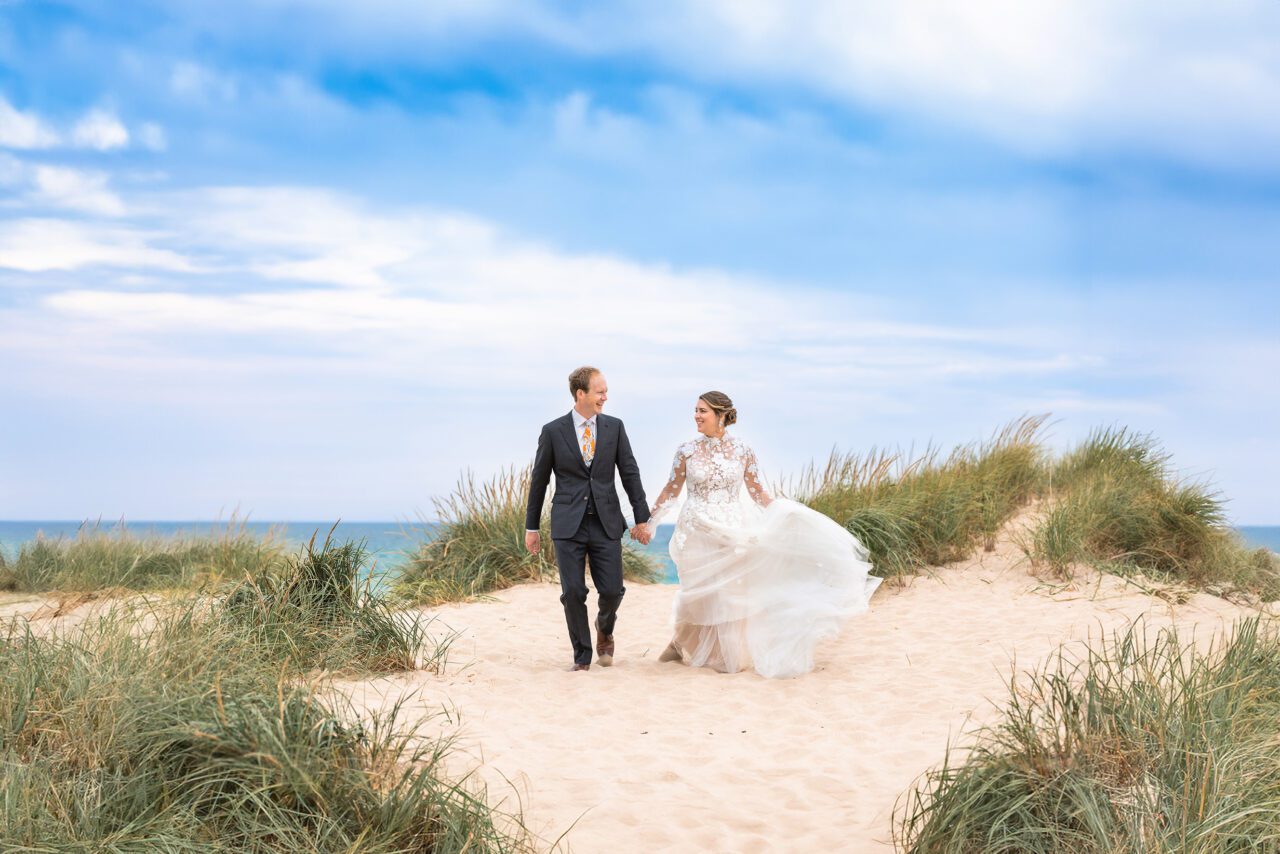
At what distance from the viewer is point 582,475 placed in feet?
25.3

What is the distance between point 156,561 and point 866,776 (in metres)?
9.50

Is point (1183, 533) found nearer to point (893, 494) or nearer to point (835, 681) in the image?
point (893, 494)

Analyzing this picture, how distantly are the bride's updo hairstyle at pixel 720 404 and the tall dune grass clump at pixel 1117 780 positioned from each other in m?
3.98

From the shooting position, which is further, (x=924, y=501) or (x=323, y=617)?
(x=924, y=501)

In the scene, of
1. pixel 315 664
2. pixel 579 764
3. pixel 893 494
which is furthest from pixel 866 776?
pixel 893 494

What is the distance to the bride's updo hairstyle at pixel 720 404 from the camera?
7.88 meters

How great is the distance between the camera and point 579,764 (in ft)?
17.9

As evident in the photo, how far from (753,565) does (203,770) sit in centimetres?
469

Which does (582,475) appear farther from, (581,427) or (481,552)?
(481,552)

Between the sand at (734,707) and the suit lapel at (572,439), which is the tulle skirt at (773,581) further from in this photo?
the suit lapel at (572,439)

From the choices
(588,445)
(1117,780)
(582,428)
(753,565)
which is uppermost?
(582,428)

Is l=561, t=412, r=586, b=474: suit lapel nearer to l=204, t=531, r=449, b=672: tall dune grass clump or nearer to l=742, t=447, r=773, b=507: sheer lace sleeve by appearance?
l=742, t=447, r=773, b=507: sheer lace sleeve

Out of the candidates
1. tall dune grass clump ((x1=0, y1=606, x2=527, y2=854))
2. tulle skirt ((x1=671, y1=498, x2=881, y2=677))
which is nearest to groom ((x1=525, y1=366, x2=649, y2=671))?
tulle skirt ((x1=671, y1=498, x2=881, y2=677))

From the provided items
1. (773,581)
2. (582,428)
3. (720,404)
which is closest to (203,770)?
(582,428)
